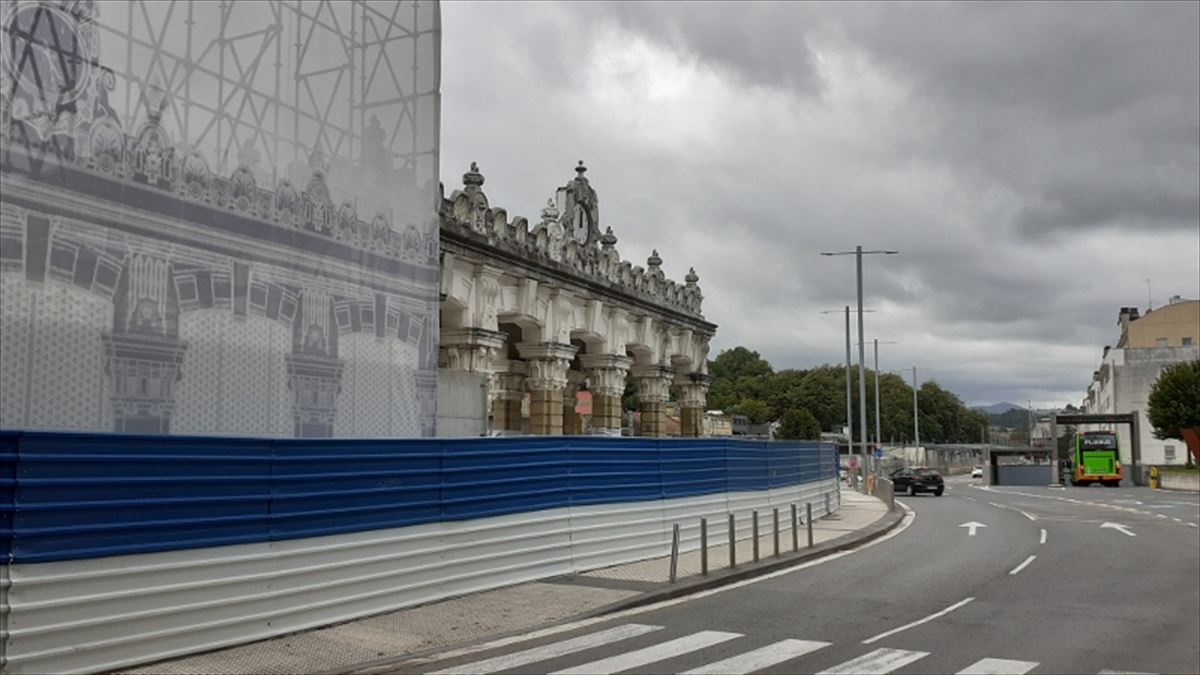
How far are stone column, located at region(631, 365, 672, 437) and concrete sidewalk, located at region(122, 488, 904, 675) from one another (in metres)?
13.4

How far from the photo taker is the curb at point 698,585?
9297 mm

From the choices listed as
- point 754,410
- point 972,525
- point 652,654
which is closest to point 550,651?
point 652,654

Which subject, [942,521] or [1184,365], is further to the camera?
[1184,365]

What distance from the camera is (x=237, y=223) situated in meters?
12.0

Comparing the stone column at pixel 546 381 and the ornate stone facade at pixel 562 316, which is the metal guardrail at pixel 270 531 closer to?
the ornate stone facade at pixel 562 316

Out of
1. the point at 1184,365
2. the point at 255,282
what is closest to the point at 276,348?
the point at 255,282

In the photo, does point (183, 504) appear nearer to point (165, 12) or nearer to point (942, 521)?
point (165, 12)

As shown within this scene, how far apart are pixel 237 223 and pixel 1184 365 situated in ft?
223

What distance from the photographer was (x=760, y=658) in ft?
31.2

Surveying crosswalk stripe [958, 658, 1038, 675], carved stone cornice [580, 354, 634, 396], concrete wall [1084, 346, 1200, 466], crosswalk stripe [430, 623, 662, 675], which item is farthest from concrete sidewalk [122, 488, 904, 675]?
concrete wall [1084, 346, 1200, 466]

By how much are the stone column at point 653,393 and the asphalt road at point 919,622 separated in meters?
11.9

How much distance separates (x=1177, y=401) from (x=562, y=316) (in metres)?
53.3

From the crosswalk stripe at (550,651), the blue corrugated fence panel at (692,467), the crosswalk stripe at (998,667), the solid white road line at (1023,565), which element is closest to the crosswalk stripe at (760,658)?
the crosswalk stripe at (550,651)

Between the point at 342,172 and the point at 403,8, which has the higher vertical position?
the point at 403,8
